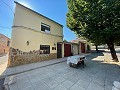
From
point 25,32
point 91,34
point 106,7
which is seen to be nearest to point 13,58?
point 25,32

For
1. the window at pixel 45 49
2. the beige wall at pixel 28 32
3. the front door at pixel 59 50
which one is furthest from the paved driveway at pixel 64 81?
the front door at pixel 59 50

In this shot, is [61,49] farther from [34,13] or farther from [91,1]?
[91,1]

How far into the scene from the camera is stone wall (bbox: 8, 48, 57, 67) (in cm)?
820

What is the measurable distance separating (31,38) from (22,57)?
2460mm

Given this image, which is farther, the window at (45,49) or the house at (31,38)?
the window at (45,49)

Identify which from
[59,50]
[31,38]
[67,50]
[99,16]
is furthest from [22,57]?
[67,50]

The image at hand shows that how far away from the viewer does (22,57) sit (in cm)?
892

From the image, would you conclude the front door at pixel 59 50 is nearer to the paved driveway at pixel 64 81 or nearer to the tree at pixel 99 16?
the tree at pixel 99 16

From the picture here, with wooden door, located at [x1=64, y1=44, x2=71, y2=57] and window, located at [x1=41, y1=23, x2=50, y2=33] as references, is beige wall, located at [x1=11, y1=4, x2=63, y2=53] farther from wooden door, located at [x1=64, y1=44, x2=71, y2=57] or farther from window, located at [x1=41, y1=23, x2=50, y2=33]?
wooden door, located at [x1=64, y1=44, x2=71, y2=57]

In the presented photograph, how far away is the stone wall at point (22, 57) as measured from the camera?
8.20 m

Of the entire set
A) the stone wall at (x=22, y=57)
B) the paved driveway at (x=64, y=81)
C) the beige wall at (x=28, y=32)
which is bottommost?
the paved driveway at (x=64, y=81)

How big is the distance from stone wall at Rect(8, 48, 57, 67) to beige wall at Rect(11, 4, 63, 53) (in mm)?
472

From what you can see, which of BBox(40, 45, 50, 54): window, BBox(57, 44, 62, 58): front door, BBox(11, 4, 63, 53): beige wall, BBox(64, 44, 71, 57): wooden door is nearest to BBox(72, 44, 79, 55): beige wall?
BBox(64, 44, 71, 57): wooden door

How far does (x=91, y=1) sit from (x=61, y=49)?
911cm
